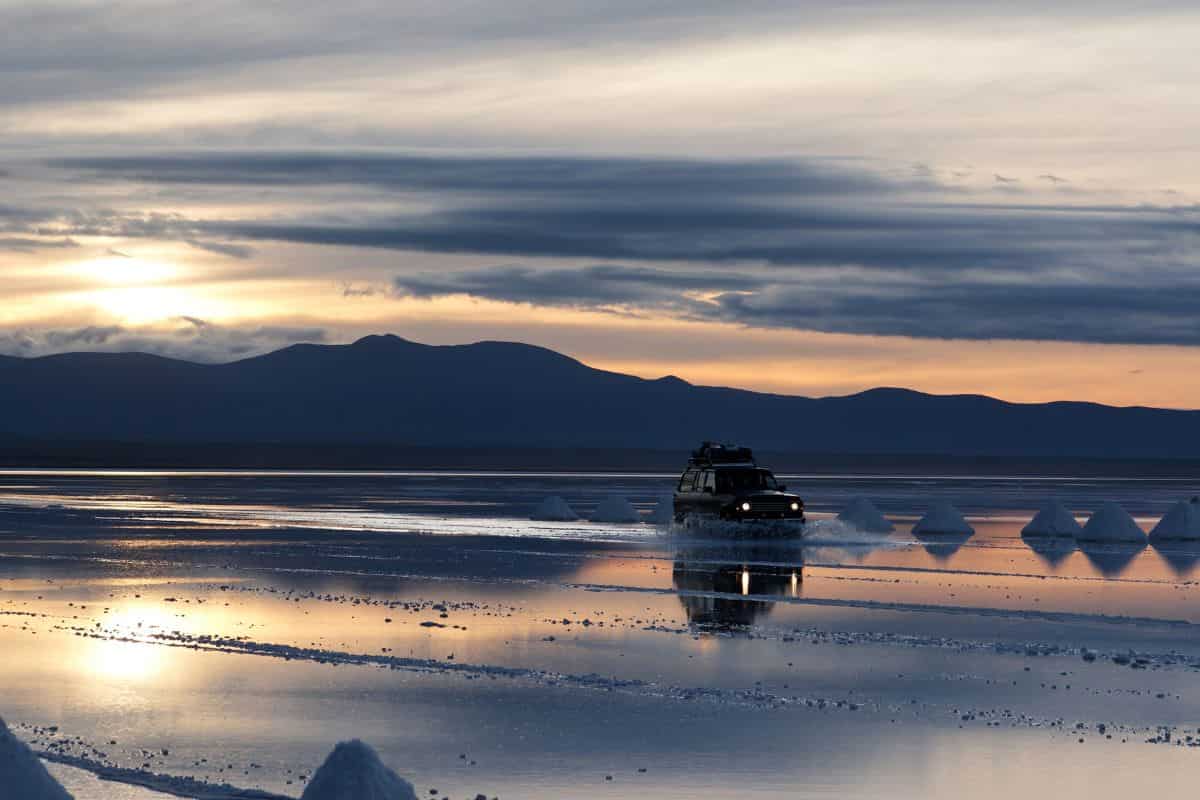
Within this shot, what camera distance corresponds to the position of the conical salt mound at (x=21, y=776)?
35.9 ft

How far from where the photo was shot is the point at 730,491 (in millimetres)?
42375

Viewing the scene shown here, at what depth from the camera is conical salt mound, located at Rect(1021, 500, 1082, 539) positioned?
142ft

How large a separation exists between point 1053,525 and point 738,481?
25.2ft

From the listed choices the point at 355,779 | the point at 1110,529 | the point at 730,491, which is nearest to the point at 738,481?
the point at 730,491

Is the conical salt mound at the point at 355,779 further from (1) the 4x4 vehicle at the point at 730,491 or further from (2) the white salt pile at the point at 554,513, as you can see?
(2) the white salt pile at the point at 554,513

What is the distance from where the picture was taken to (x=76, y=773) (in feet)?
43.7

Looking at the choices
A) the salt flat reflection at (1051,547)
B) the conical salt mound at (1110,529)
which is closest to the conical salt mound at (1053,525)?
the salt flat reflection at (1051,547)

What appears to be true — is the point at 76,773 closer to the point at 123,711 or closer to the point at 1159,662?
the point at 123,711

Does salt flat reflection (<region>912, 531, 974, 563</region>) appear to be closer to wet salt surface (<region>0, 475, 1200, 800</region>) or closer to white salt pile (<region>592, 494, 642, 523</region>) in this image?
wet salt surface (<region>0, 475, 1200, 800</region>)

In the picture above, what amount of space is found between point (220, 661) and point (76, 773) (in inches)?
232

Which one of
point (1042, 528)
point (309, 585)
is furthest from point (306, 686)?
point (1042, 528)

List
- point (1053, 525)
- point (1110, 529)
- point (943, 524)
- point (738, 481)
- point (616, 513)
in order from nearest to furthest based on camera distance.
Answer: point (1110, 529) < point (738, 481) < point (1053, 525) < point (943, 524) < point (616, 513)

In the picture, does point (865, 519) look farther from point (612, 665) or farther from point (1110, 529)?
point (612, 665)

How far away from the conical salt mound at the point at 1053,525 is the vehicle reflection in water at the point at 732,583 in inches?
323
